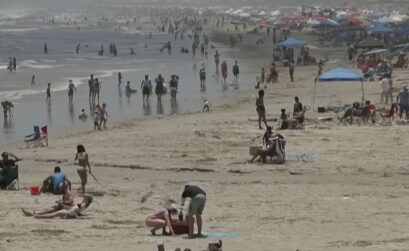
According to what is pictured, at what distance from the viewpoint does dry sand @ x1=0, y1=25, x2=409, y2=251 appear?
13.1 m

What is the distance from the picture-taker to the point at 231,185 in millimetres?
18219

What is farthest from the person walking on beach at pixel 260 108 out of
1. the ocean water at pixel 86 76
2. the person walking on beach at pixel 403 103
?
the ocean water at pixel 86 76

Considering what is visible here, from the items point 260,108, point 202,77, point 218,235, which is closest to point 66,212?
point 218,235

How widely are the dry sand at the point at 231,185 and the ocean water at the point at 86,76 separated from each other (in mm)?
3539

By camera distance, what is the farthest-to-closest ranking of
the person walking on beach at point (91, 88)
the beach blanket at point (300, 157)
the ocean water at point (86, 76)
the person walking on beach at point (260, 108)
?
the person walking on beach at point (91, 88) < the ocean water at point (86, 76) < the person walking on beach at point (260, 108) < the beach blanket at point (300, 157)

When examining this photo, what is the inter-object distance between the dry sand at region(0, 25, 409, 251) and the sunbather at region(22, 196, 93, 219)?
0.66ft

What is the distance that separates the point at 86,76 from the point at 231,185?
31.1m

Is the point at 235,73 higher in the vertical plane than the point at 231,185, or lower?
higher

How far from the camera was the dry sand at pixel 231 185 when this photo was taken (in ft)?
43.1

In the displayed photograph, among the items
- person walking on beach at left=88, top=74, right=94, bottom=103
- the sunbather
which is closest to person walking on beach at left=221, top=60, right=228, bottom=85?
person walking on beach at left=88, top=74, right=94, bottom=103

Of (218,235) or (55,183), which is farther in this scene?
(55,183)

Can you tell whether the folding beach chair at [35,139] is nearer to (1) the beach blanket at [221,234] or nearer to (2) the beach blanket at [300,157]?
(2) the beach blanket at [300,157]

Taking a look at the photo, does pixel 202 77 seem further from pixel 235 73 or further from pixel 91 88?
pixel 91 88

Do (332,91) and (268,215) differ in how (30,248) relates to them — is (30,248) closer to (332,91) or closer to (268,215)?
(268,215)
